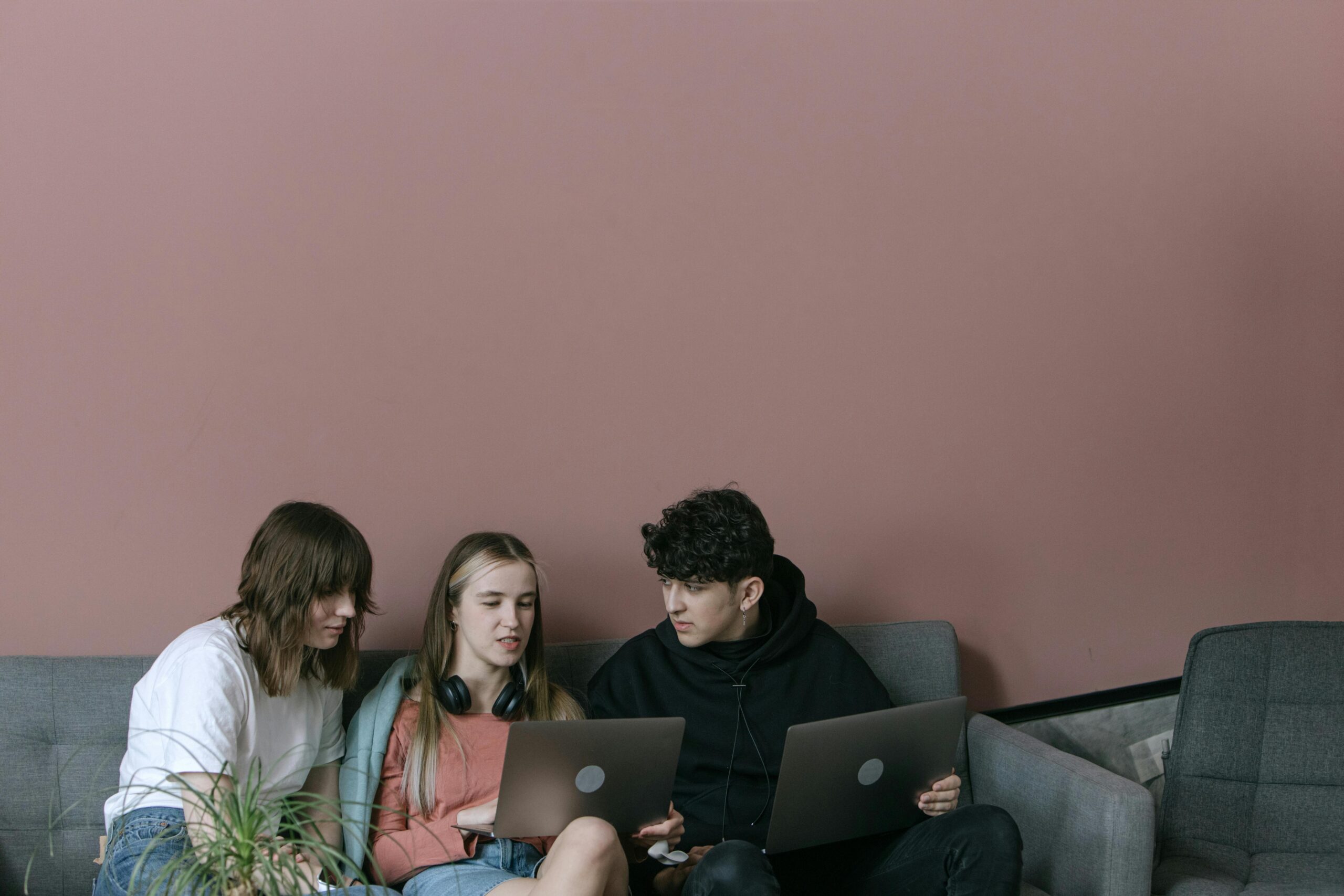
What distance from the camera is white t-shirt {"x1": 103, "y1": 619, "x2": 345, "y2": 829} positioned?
1.67 meters

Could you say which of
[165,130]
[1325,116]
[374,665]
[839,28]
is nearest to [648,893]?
[374,665]

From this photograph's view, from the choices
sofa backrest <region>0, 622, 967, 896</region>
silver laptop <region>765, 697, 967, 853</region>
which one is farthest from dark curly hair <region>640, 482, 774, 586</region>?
sofa backrest <region>0, 622, 967, 896</region>

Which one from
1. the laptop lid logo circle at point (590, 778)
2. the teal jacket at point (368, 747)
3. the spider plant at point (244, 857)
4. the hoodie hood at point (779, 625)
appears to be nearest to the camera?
the spider plant at point (244, 857)

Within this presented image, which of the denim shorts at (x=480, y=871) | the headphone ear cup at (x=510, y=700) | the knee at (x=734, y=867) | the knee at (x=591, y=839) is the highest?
the headphone ear cup at (x=510, y=700)

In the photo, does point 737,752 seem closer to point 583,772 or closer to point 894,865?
point 894,865

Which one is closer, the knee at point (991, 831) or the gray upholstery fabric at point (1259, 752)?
the knee at point (991, 831)

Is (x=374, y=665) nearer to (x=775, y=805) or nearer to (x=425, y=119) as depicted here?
(x=775, y=805)

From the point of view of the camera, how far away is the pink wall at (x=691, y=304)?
2.20 metres

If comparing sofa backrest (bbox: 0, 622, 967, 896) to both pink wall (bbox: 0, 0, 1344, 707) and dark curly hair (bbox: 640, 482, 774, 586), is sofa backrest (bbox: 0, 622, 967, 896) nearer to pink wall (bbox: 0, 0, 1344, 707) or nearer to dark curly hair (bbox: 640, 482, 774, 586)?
pink wall (bbox: 0, 0, 1344, 707)

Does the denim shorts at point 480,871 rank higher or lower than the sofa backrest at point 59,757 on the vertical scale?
lower

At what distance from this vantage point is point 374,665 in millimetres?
2148

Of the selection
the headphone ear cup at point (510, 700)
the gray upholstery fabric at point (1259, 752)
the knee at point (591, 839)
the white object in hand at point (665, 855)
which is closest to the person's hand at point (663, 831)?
the white object in hand at point (665, 855)

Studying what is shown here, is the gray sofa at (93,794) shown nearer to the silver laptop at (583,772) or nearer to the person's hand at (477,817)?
the person's hand at (477,817)

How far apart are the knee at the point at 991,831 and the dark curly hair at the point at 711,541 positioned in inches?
23.8
